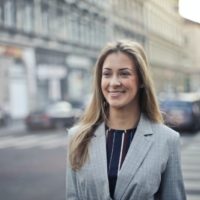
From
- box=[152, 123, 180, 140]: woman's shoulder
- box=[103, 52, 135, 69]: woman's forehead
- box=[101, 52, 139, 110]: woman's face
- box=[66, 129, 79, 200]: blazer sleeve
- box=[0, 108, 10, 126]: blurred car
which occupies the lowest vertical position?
box=[0, 108, 10, 126]: blurred car

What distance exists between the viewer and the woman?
234 cm

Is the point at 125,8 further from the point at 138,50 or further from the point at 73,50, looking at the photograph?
the point at 138,50

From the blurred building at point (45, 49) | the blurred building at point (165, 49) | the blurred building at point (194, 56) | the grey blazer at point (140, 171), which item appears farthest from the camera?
the blurred building at point (194, 56)

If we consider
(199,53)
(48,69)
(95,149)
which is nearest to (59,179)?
(95,149)

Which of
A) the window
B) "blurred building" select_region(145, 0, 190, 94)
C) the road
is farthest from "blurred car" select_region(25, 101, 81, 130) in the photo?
"blurred building" select_region(145, 0, 190, 94)

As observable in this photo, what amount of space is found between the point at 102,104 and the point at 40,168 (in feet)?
29.1

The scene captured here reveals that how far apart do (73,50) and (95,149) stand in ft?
120

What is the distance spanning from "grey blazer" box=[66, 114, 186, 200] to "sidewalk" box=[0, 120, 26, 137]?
20.2 m

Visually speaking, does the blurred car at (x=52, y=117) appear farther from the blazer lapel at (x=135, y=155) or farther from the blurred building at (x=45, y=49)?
the blazer lapel at (x=135, y=155)

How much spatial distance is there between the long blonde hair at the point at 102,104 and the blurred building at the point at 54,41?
23.4 m

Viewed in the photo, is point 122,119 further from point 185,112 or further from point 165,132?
point 185,112

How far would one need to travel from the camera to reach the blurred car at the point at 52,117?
906 inches

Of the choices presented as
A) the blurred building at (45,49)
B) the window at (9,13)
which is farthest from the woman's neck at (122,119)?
the window at (9,13)

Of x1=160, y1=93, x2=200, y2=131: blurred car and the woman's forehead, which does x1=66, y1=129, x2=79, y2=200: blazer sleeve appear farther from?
x1=160, y1=93, x2=200, y2=131: blurred car
